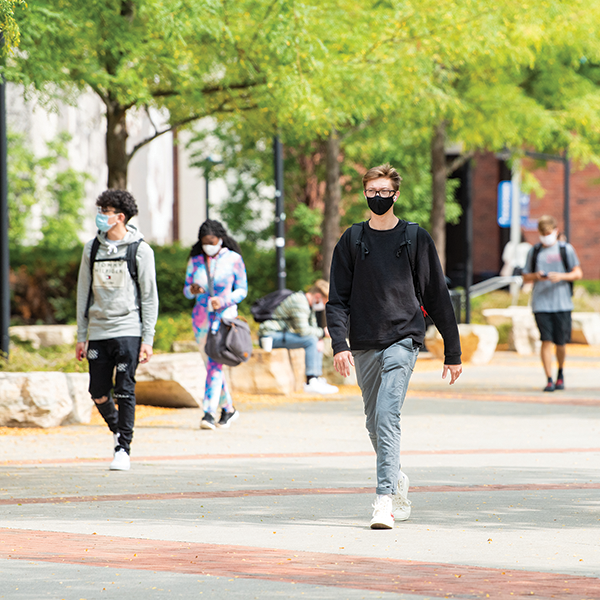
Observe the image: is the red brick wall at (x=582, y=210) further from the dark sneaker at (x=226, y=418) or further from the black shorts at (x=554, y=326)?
the dark sneaker at (x=226, y=418)

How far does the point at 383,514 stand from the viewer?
527cm

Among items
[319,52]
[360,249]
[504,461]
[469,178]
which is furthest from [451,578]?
[469,178]

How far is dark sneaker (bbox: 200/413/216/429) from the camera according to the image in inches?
365

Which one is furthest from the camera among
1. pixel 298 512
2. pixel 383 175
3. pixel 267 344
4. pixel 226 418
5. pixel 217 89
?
pixel 217 89

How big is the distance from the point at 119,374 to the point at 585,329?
48.5 feet

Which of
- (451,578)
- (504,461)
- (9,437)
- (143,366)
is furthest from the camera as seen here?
(143,366)

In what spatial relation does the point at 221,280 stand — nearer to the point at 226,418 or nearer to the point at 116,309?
the point at 226,418

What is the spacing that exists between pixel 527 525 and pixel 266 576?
1.59m

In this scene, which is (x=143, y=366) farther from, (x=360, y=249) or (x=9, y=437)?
(x=360, y=249)

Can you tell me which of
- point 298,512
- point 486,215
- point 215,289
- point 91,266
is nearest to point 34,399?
point 215,289

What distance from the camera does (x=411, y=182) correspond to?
25.6m

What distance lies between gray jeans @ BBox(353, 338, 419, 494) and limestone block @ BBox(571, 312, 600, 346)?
51.3ft

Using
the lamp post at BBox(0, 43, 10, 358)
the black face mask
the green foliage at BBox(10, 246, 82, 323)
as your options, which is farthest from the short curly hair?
the green foliage at BBox(10, 246, 82, 323)

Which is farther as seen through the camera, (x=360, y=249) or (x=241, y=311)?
(x=241, y=311)
